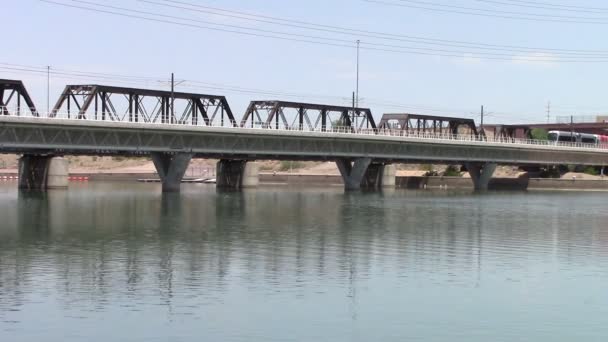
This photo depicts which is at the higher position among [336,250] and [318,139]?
[318,139]

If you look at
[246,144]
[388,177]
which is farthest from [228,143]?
[388,177]

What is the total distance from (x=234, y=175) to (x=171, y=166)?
28480mm

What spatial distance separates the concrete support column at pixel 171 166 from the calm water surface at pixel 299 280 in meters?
41.0

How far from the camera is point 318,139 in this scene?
365 feet

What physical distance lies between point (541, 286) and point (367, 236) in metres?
18.3

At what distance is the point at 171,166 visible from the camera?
10269 cm

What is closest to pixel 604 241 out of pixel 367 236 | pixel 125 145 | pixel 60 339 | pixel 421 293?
pixel 367 236

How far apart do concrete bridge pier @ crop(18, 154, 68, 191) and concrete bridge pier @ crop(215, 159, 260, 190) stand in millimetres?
23400

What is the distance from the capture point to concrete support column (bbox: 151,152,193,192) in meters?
101

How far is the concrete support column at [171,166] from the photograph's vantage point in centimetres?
10125

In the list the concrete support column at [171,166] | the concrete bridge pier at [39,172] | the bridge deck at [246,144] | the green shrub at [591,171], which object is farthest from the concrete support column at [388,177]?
the concrete bridge pier at [39,172]

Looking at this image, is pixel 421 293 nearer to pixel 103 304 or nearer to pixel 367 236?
pixel 103 304

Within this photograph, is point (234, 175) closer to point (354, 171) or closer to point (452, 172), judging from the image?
point (354, 171)

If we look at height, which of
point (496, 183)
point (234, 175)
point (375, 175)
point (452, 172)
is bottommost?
point (496, 183)
